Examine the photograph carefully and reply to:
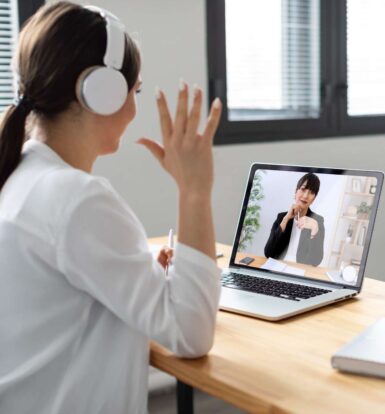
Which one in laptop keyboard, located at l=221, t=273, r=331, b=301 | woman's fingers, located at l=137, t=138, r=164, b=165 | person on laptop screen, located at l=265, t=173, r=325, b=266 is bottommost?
laptop keyboard, located at l=221, t=273, r=331, b=301

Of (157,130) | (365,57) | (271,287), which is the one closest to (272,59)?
(365,57)

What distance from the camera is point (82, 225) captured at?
97cm

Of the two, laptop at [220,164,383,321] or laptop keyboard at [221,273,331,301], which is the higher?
laptop at [220,164,383,321]

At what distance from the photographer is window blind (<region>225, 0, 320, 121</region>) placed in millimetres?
2908

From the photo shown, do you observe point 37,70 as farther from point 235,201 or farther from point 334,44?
point 334,44

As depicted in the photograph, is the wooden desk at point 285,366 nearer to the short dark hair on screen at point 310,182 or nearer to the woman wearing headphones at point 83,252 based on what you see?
the woman wearing headphones at point 83,252

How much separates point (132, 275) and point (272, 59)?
225 centimetres

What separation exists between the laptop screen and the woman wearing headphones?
0.47 meters

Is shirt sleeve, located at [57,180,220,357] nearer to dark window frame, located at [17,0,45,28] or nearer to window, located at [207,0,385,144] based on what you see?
dark window frame, located at [17,0,45,28]

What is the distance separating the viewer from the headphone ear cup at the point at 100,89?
3.44ft

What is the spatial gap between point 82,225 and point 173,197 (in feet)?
5.56

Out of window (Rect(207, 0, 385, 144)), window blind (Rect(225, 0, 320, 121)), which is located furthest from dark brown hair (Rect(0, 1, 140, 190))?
window blind (Rect(225, 0, 320, 121))

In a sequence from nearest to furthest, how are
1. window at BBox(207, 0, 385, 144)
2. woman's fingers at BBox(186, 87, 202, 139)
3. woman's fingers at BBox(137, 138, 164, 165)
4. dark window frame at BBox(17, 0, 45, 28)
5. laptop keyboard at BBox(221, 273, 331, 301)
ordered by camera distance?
1. woman's fingers at BBox(186, 87, 202, 139)
2. woman's fingers at BBox(137, 138, 164, 165)
3. laptop keyboard at BBox(221, 273, 331, 301)
4. dark window frame at BBox(17, 0, 45, 28)
5. window at BBox(207, 0, 385, 144)

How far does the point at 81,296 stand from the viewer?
1034mm
